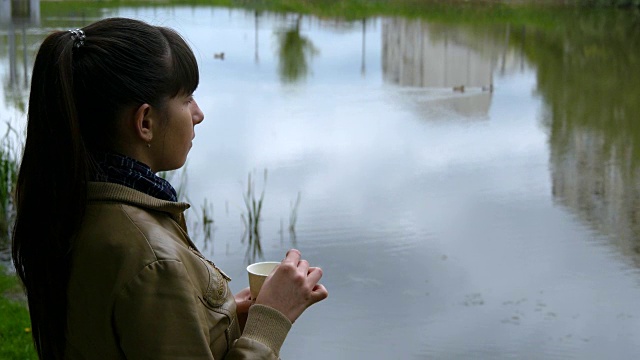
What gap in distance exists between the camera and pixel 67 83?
4.54ft

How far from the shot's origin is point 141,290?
133cm

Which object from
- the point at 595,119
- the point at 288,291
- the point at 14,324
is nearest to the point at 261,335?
the point at 288,291

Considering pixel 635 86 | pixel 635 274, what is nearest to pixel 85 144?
pixel 635 274

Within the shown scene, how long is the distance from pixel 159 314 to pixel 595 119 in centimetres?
940

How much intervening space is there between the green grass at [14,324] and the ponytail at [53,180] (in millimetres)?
2345

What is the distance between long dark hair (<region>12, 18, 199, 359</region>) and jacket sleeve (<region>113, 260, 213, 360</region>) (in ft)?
0.42

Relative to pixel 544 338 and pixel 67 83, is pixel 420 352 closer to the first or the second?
pixel 544 338

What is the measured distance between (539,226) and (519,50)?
29.4 feet

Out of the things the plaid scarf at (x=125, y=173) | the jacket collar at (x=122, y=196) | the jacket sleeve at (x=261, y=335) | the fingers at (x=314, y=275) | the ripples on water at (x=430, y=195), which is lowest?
the ripples on water at (x=430, y=195)

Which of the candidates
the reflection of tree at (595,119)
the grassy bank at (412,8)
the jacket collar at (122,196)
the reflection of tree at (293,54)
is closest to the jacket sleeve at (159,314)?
the jacket collar at (122,196)

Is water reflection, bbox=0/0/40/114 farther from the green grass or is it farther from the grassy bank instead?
the green grass

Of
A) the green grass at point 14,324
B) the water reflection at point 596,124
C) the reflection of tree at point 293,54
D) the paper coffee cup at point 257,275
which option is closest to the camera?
the paper coffee cup at point 257,275

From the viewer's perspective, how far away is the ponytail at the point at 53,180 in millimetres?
1395

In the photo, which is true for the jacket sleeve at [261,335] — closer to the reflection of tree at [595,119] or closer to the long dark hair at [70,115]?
the long dark hair at [70,115]
